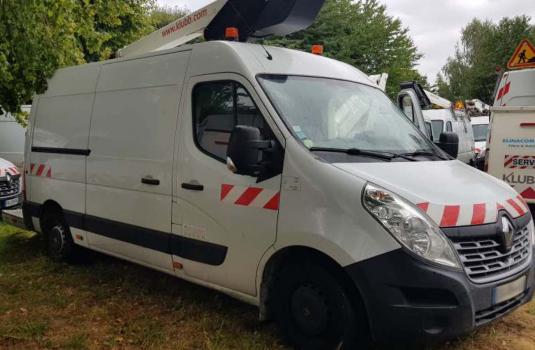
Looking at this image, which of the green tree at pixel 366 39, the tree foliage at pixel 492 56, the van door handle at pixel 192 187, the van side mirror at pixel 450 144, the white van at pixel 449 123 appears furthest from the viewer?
the tree foliage at pixel 492 56

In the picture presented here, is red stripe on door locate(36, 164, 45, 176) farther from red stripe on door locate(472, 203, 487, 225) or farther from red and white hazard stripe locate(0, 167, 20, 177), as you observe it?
red stripe on door locate(472, 203, 487, 225)

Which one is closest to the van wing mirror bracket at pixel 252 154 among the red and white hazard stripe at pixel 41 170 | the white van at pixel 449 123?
the red and white hazard stripe at pixel 41 170

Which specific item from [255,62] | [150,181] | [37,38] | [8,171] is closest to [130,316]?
[150,181]

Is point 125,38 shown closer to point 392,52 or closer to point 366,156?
point 366,156

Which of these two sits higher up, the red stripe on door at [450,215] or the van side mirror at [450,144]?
the van side mirror at [450,144]

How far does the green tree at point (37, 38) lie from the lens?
222 inches

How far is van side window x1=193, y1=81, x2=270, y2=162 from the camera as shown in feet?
13.5

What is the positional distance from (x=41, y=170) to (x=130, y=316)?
2.74 metres

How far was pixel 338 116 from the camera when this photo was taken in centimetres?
417

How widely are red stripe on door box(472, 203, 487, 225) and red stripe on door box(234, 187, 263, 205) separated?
1469 mm

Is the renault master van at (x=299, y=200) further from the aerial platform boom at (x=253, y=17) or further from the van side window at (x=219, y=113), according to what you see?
the aerial platform boom at (x=253, y=17)

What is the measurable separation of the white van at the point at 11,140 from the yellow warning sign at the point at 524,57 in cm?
1337

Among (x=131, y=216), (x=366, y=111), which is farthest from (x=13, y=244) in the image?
(x=366, y=111)

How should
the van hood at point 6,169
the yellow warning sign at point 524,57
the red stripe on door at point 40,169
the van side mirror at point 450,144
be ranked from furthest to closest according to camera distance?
the van hood at point 6,169 < the yellow warning sign at point 524,57 < the red stripe on door at point 40,169 < the van side mirror at point 450,144
